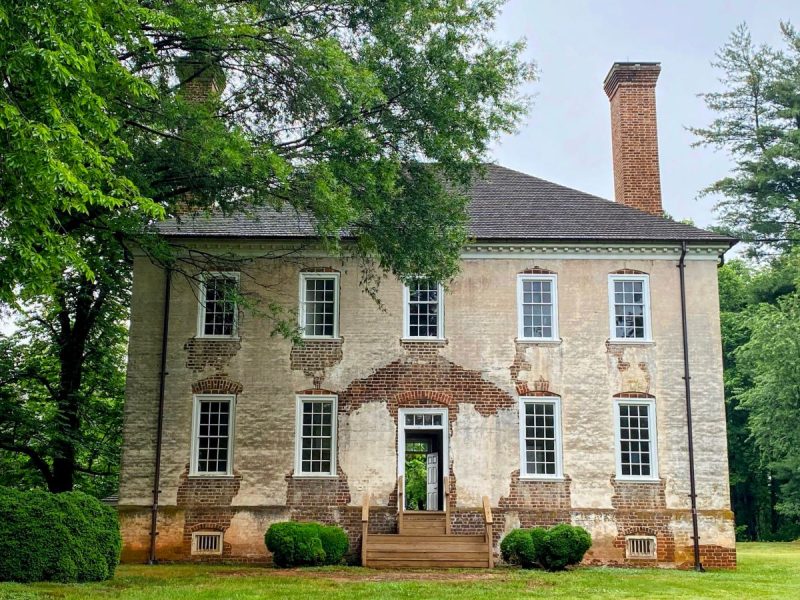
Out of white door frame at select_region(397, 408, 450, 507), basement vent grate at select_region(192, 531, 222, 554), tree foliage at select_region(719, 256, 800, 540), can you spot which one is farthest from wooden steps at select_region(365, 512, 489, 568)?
tree foliage at select_region(719, 256, 800, 540)

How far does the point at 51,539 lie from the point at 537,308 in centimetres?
1150

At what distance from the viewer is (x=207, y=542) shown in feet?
66.5

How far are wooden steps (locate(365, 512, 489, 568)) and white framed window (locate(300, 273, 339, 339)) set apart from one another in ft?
15.7

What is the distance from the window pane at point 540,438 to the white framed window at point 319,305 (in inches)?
191

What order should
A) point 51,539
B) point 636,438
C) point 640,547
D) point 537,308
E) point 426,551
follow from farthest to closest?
1. point 537,308
2. point 636,438
3. point 640,547
4. point 426,551
5. point 51,539

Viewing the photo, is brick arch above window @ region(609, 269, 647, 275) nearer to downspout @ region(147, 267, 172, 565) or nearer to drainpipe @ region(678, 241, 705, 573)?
drainpipe @ region(678, 241, 705, 573)

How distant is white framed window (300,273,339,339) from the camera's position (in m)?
21.4

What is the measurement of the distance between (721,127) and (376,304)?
78.6ft

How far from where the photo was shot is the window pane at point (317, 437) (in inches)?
819

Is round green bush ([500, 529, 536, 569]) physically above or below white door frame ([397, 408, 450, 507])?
below

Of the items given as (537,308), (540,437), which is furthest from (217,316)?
(540,437)

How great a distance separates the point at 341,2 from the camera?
15680mm

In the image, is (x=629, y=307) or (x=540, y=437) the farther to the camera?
(x=629, y=307)

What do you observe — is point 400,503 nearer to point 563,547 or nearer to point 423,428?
point 423,428
